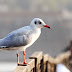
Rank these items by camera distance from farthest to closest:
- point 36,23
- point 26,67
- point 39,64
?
point 39,64
point 36,23
point 26,67

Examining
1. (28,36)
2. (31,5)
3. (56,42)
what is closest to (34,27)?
(28,36)

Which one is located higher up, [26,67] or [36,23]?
[36,23]

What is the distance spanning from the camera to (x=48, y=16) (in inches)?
943

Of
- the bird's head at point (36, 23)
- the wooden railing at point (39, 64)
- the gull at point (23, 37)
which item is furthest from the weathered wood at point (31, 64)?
the bird's head at point (36, 23)

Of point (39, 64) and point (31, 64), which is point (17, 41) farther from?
point (39, 64)

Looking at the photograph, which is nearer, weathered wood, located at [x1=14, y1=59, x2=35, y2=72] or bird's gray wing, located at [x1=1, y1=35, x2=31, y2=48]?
weathered wood, located at [x1=14, y1=59, x2=35, y2=72]

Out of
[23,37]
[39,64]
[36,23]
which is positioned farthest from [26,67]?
[39,64]

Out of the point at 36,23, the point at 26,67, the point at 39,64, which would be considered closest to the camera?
the point at 26,67

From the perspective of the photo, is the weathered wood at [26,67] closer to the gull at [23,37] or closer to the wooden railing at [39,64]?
the wooden railing at [39,64]

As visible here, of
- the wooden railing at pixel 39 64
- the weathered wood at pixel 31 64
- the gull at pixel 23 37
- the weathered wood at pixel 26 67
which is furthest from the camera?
the gull at pixel 23 37

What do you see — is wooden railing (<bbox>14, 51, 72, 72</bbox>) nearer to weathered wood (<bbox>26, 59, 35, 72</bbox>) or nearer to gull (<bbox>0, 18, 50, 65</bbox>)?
weathered wood (<bbox>26, 59, 35, 72</bbox>)

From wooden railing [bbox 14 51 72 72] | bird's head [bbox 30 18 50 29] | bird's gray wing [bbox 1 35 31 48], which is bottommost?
wooden railing [bbox 14 51 72 72]

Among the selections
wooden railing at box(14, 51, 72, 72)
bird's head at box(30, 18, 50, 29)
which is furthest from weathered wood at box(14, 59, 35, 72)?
bird's head at box(30, 18, 50, 29)

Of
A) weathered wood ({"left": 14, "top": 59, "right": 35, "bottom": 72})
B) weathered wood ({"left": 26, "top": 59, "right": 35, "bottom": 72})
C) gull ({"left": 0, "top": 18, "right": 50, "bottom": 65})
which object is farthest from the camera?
gull ({"left": 0, "top": 18, "right": 50, "bottom": 65})
